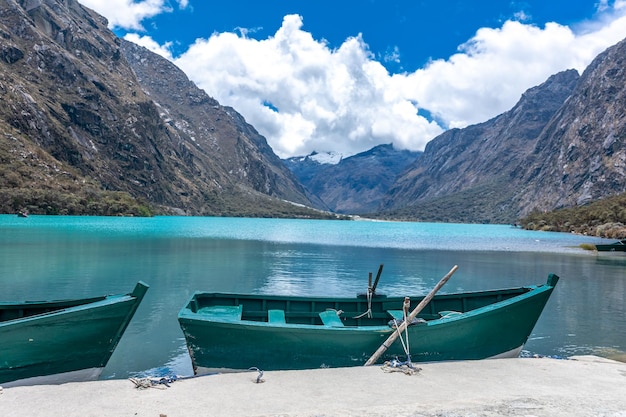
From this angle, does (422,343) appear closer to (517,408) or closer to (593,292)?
(517,408)

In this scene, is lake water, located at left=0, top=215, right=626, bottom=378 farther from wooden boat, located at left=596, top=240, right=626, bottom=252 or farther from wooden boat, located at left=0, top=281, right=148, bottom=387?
wooden boat, located at left=596, top=240, right=626, bottom=252

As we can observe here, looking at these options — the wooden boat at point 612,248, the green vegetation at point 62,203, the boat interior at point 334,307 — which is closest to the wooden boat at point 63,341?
the boat interior at point 334,307

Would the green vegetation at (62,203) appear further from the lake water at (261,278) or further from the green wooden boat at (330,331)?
the green wooden boat at (330,331)

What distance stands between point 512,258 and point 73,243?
2583 inches

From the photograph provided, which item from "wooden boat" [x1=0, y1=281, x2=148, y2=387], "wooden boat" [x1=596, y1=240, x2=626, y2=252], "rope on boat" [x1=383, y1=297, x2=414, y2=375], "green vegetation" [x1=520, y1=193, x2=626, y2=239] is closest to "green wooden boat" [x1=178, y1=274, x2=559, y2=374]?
"rope on boat" [x1=383, y1=297, x2=414, y2=375]

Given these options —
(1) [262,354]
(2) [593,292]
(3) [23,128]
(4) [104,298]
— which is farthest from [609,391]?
(3) [23,128]

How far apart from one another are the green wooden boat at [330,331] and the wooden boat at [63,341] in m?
2.22

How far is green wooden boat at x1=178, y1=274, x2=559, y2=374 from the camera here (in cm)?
1520

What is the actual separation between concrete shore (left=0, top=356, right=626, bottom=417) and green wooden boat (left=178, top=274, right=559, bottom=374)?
61 centimetres

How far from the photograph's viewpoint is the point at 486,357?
1772cm

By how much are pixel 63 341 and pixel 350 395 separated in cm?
864

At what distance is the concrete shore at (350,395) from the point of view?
1177cm

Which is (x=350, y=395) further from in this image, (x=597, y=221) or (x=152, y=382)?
(x=597, y=221)

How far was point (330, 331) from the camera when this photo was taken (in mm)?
15312
